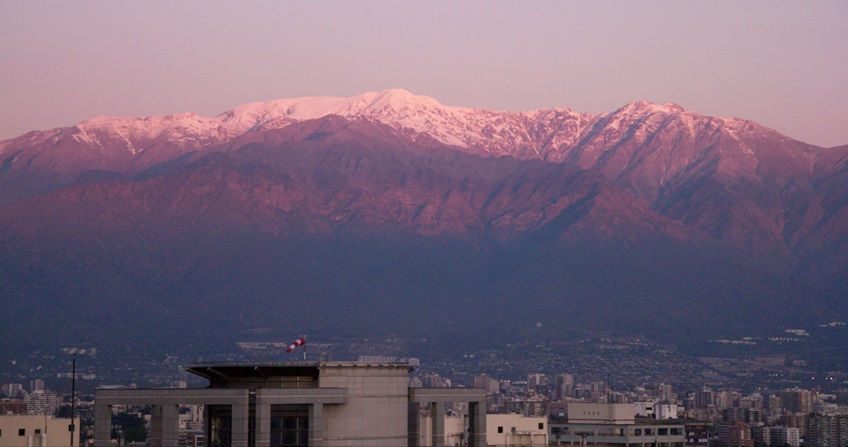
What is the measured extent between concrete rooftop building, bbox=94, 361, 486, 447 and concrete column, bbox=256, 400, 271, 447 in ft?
0.08

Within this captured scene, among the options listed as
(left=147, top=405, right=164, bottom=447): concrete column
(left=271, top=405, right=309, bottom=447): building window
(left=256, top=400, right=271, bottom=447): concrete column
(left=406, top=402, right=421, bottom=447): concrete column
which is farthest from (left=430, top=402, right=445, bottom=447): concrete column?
(left=147, top=405, right=164, bottom=447): concrete column

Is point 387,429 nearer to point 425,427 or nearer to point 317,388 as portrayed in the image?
point 317,388

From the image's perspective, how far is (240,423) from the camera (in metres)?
44.6

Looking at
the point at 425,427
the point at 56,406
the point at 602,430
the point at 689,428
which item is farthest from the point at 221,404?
the point at 56,406

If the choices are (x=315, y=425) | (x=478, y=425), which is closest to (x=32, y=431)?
(x=478, y=425)

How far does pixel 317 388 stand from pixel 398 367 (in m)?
2.66

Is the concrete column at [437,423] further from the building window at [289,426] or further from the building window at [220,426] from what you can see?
the building window at [220,426]

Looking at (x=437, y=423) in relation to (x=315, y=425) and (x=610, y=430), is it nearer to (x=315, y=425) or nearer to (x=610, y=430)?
(x=315, y=425)

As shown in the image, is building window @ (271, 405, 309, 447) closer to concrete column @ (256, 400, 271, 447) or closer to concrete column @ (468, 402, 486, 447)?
concrete column @ (256, 400, 271, 447)

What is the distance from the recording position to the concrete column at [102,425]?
45.8 m

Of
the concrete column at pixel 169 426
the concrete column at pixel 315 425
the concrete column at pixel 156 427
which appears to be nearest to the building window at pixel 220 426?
the concrete column at pixel 169 426

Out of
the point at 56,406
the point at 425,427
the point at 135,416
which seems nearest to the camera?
the point at 425,427

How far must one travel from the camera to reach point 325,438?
4603 cm

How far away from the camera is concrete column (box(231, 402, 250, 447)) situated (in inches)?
1752
